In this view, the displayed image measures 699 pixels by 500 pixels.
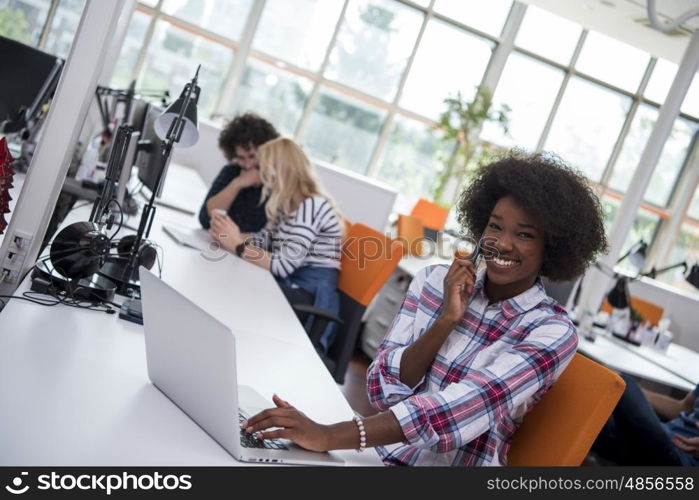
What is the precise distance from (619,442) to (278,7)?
322 inches

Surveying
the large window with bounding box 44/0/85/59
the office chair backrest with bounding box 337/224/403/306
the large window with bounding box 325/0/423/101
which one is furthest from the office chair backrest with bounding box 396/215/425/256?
the large window with bounding box 44/0/85/59

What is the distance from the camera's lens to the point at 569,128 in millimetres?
10555

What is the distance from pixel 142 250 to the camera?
2.35m

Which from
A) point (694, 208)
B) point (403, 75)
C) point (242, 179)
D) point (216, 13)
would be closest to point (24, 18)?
point (216, 13)

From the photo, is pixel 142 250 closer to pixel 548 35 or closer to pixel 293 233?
pixel 293 233

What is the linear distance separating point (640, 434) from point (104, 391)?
7.22 feet

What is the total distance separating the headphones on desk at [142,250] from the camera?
93.2 inches

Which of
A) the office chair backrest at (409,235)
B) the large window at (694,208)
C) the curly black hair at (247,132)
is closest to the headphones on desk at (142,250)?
the curly black hair at (247,132)

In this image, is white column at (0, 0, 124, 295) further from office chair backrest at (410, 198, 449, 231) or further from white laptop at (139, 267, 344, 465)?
office chair backrest at (410, 198, 449, 231)

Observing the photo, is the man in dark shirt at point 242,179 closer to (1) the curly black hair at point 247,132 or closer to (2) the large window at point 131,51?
(1) the curly black hair at point 247,132

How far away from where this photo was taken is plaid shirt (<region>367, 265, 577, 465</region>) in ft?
4.73

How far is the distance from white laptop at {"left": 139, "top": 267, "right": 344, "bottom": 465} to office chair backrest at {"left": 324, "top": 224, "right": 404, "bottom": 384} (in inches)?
64.5

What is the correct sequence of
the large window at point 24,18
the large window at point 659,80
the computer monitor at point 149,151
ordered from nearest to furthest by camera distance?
the computer monitor at point 149,151 < the large window at point 24,18 < the large window at point 659,80

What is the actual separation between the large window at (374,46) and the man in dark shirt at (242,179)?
638cm
